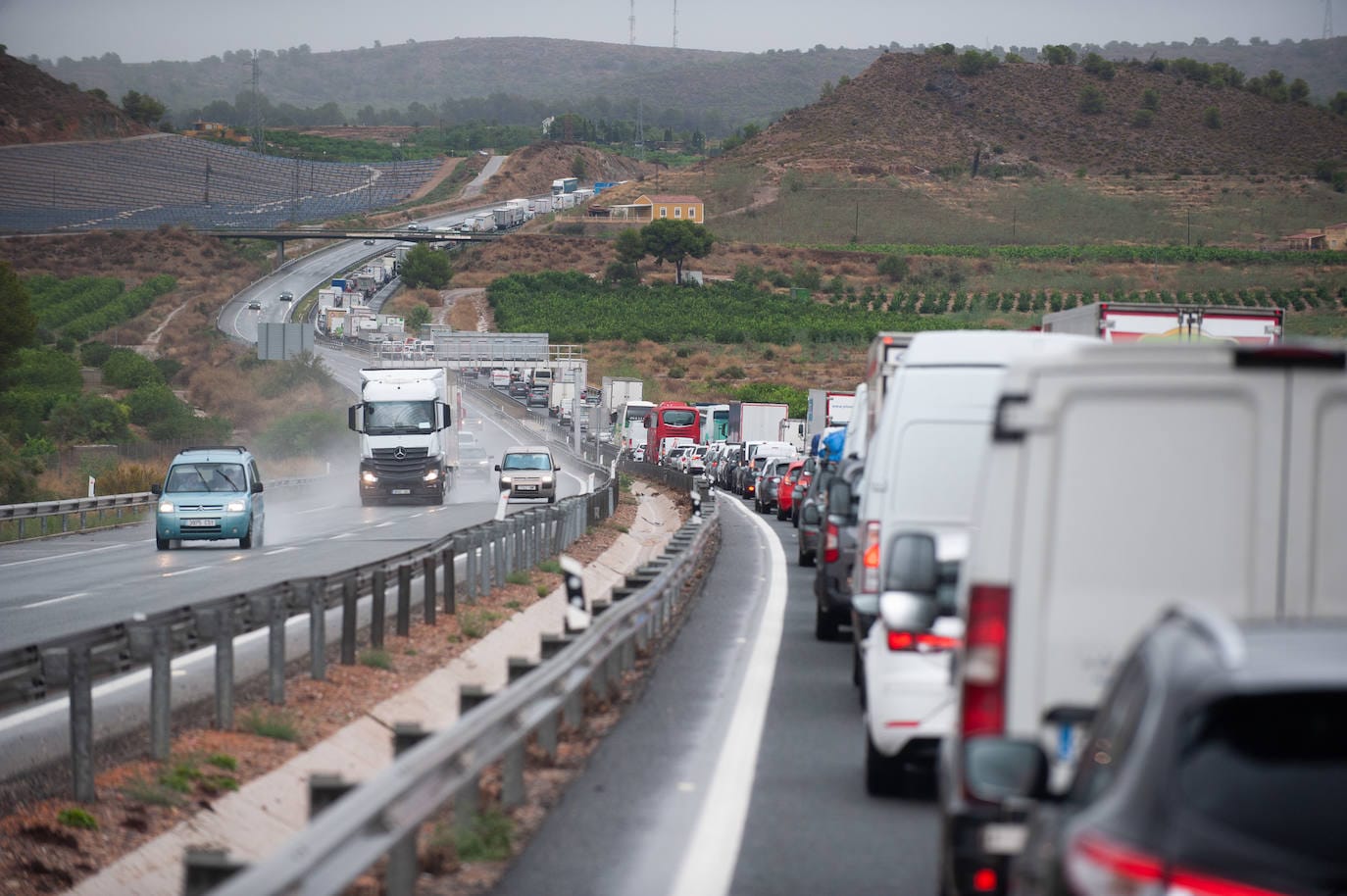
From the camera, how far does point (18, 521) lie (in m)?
39.2

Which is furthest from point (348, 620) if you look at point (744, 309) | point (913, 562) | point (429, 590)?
point (744, 309)

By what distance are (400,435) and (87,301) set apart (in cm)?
9144

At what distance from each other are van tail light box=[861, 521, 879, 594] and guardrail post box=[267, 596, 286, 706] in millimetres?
4357

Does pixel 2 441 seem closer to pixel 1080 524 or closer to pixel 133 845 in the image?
pixel 133 845

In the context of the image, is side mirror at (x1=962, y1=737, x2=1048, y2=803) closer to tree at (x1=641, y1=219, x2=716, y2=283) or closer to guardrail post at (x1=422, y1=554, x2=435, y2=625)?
guardrail post at (x1=422, y1=554, x2=435, y2=625)

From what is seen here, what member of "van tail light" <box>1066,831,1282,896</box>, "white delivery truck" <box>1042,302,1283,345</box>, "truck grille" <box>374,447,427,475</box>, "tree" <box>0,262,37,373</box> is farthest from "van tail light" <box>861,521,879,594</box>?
"tree" <box>0,262,37,373</box>

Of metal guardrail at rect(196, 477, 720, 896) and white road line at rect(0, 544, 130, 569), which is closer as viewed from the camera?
metal guardrail at rect(196, 477, 720, 896)

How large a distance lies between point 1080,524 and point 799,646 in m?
12.1

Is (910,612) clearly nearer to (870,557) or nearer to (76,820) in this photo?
(870,557)

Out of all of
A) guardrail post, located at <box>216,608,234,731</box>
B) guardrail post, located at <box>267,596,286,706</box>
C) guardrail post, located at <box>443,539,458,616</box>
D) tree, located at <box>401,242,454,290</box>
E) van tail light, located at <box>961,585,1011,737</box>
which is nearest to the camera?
van tail light, located at <box>961,585,1011,737</box>

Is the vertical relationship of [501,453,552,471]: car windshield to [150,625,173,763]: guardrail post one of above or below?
below

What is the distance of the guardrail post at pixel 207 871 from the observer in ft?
17.2

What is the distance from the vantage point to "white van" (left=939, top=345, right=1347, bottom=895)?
493 centimetres

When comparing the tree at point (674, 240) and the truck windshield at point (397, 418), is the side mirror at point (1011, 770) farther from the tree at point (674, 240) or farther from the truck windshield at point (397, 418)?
the tree at point (674, 240)
